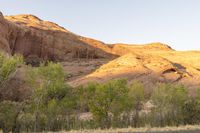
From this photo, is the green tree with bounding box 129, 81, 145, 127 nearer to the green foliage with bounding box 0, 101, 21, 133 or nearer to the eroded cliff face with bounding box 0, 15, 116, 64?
the green foliage with bounding box 0, 101, 21, 133

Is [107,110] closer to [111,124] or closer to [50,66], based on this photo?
→ [111,124]

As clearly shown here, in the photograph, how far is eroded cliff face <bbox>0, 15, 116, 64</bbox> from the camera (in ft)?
312

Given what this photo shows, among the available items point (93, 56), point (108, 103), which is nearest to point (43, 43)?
point (93, 56)

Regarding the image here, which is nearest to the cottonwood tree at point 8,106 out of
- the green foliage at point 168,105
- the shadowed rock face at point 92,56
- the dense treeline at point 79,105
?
the dense treeline at point 79,105

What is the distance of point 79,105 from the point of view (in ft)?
197

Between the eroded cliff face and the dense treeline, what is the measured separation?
3651 cm

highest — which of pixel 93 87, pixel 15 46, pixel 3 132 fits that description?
pixel 15 46

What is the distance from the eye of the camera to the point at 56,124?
5416 cm

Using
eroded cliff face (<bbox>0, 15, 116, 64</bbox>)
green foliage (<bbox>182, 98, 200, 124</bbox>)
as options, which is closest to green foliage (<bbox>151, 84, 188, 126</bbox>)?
green foliage (<bbox>182, 98, 200, 124</bbox>)

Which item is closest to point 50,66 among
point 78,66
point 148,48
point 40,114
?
point 40,114

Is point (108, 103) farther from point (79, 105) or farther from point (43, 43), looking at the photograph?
point (43, 43)

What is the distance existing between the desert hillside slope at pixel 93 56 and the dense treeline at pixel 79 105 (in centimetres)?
1801

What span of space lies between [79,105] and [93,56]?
4863 cm

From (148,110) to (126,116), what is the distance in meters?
9.03
